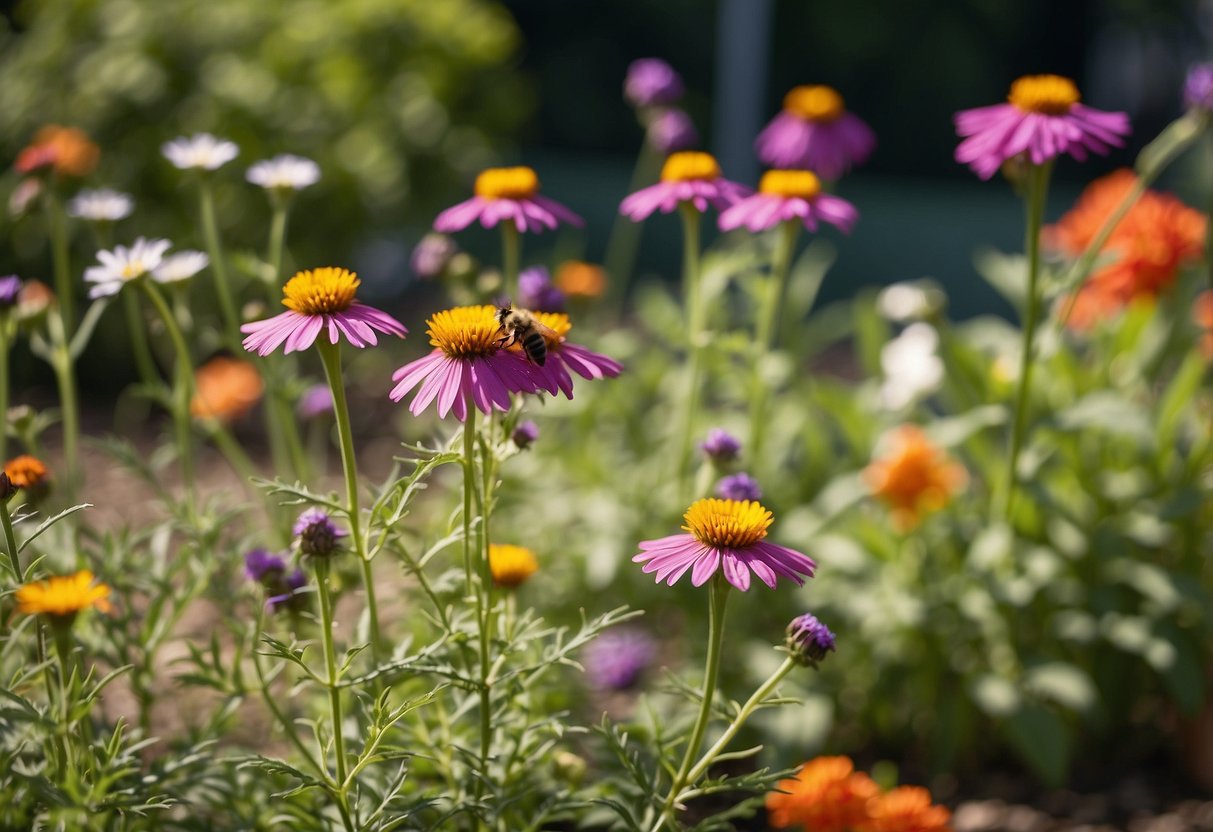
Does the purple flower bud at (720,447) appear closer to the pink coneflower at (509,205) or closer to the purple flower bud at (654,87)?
the pink coneflower at (509,205)

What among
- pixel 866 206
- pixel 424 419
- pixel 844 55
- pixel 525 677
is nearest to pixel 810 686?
pixel 525 677

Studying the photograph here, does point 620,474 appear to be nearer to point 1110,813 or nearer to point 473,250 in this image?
point 1110,813

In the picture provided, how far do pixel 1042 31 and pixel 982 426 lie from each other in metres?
5.76

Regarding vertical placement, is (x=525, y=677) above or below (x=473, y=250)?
below

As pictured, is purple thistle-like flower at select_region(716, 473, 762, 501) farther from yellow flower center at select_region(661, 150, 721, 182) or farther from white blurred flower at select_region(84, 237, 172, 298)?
white blurred flower at select_region(84, 237, 172, 298)

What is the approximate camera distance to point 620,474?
2.47 meters

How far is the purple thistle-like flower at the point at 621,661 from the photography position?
7.20ft

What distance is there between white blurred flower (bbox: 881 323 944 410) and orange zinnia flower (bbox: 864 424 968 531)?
0.30ft

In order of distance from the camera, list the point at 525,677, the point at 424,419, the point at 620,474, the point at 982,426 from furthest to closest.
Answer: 1. the point at 424,419
2. the point at 620,474
3. the point at 982,426
4. the point at 525,677

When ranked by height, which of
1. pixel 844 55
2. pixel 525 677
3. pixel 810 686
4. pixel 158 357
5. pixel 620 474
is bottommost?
pixel 810 686

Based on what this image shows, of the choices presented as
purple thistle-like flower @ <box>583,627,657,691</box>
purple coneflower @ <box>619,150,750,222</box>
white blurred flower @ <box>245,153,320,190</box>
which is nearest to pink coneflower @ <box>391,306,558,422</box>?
purple coneflower @ <box>619,150,750,222</box>

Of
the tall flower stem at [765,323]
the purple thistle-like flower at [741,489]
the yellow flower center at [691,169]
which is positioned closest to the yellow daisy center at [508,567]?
the purple thistle-like flower at [741,489]

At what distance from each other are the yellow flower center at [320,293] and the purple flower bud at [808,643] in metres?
0.54

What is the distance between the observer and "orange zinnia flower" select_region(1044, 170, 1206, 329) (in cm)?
237
